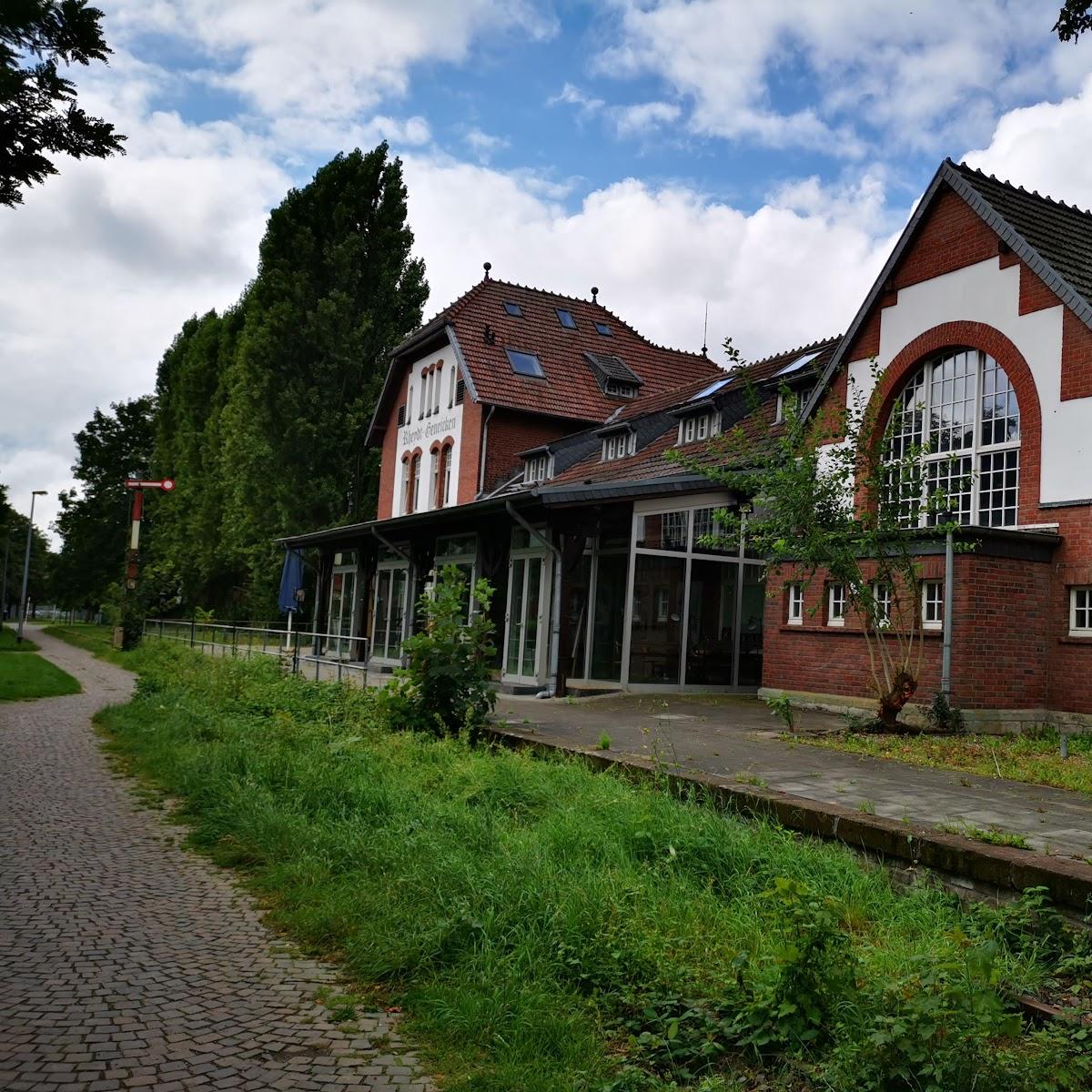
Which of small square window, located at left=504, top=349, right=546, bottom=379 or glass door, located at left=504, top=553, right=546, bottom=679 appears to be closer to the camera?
glass door, located at left=504, top=553, right=546, bottom=679

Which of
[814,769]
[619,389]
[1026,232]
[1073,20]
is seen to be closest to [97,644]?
[619,389]

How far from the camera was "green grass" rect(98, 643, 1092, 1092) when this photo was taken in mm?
3643

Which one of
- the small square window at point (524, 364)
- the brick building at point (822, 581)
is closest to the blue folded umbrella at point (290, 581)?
the brick building at point (822, 581)

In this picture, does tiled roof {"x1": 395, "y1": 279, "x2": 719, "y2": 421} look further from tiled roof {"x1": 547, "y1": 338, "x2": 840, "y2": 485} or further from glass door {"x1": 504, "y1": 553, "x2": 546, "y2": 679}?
glass door {"x1": 504, "y1": 553, "x2": 546, "y2": 679}

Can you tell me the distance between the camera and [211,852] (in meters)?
6.91

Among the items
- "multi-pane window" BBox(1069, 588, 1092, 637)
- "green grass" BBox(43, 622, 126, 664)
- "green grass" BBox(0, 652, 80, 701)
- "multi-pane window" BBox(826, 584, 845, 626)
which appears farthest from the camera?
"green grass" BBox(43, 622, 126, 664)

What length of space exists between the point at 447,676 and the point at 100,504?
59.4 meters

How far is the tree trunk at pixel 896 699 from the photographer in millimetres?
11641

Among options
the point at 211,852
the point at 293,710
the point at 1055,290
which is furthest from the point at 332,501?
the point at 211,852

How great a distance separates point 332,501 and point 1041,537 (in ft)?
90.1

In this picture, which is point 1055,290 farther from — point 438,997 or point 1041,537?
point 438,997

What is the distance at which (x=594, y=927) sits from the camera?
4.73 meters

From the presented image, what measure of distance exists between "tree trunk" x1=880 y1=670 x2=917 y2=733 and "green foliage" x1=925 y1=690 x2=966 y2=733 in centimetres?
58

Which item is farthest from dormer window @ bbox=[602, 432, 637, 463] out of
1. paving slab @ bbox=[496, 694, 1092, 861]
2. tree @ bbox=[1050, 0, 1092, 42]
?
tree @ bbox=[1050, 0, 1092, 42]
